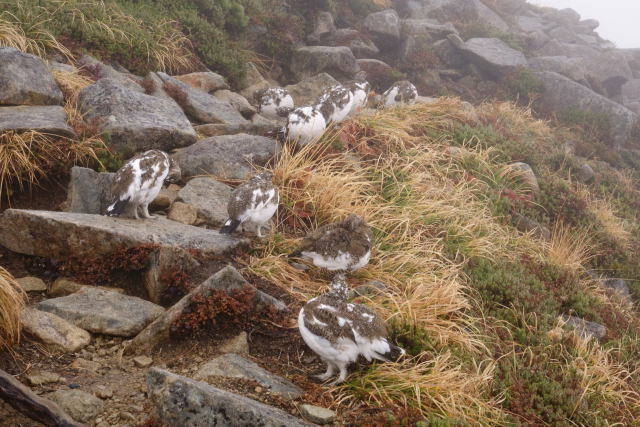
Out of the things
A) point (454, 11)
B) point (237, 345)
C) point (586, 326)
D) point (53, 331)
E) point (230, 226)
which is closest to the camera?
A: point (53, 331)

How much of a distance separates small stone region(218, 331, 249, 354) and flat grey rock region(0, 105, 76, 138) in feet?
12.0

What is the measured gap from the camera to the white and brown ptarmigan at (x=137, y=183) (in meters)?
5.49

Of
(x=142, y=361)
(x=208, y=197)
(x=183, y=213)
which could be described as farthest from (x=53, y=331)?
(x=208, y=197)

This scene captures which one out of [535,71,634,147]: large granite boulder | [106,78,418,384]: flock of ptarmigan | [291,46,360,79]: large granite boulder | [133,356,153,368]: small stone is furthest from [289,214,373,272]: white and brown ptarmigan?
[535,71,634,147]: large granite boulder

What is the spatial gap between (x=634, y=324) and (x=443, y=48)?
1193cm

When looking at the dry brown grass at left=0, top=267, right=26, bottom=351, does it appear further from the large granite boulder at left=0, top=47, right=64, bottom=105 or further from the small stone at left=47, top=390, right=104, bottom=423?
the large granite boulder at left=0, top=47, right=64, bottom=105

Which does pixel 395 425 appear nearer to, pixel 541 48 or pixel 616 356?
pixel 616 356

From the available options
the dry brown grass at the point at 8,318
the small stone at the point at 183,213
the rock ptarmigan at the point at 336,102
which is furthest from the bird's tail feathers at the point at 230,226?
the rock ptarmigan at the point at 336,102

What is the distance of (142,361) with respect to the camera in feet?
13.8

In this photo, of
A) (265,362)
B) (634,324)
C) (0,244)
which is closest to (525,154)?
(634,324)

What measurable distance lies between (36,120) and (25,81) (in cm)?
90

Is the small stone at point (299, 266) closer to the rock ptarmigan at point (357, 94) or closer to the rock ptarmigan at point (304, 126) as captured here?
the rock ptarmigan at point (304, 126)

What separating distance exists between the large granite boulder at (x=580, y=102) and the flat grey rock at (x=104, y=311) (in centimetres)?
1481

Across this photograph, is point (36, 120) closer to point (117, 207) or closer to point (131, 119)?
point (131, 119)
